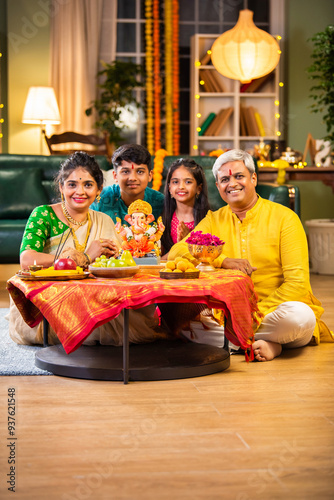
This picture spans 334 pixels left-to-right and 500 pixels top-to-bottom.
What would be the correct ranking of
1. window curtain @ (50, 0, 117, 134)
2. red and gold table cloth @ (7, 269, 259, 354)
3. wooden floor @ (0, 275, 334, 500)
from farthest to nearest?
window curtain @ (50, 0, 117, 134), red and gold table cloth @ (7, 269, 259, 354), wooden floor @ (0, 275, 334, 500)

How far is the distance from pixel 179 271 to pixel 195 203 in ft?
3.22

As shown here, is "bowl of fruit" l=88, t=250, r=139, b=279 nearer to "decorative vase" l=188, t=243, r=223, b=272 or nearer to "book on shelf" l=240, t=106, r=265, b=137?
"decorative vase" l=188, t=243, r=223, b=272

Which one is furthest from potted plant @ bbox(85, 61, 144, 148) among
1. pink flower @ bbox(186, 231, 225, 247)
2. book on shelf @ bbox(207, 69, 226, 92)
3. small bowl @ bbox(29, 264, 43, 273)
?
small bowl @ bbox(29, 264, 43, 273)

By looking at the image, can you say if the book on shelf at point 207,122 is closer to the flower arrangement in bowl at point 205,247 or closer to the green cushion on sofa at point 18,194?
the green cushion on sofa at point 18,194

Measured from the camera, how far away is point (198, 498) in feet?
4.87

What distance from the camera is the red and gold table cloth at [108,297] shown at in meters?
2.37

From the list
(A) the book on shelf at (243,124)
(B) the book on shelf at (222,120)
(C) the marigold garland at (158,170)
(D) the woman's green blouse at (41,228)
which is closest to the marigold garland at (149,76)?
(B) the book on shelf at (222,120)

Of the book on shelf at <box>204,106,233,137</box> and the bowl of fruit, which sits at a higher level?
the book on shelf at <box>204,106,233,137</box>

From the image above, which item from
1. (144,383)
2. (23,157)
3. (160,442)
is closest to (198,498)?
(160,442)

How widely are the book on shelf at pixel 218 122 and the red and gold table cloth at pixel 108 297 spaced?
4.91 meters

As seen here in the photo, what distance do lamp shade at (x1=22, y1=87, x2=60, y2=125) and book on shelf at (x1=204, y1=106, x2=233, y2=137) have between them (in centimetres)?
162

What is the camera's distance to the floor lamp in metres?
6.64

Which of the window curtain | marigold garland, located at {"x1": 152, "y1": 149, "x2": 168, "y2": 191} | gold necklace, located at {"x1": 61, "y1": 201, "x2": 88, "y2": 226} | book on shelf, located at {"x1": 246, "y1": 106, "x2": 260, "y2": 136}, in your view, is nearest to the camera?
gold necklace, located at {"x1": 61, "y1": 201, "x2": 88, "y2": 226}

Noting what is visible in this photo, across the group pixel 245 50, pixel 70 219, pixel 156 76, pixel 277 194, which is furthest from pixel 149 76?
pixel 70 219
